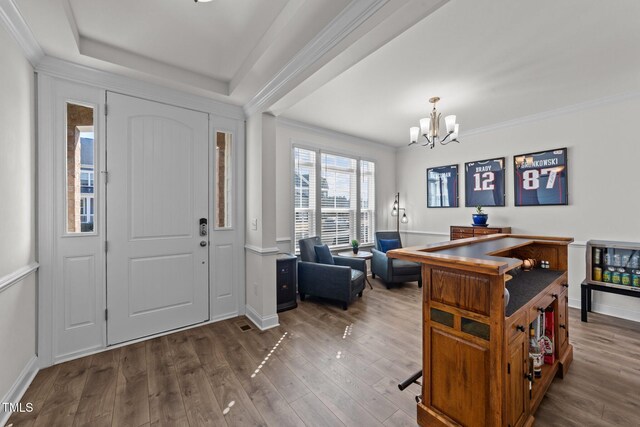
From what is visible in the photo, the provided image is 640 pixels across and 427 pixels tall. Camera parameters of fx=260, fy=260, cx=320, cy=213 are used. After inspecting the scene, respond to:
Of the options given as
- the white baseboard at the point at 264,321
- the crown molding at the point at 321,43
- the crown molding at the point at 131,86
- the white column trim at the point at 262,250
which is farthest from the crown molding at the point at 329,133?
the white baseboard at the point at 264,321

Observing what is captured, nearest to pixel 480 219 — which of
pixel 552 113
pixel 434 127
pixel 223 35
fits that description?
pixel 552 113

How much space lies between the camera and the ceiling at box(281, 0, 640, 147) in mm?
1923

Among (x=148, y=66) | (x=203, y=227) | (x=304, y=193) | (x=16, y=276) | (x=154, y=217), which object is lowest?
(x=16, y=276)

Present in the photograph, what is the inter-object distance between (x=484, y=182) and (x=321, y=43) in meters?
3.83

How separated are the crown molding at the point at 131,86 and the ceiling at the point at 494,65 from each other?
1116mm

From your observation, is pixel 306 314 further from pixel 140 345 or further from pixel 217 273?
pixel 140 345

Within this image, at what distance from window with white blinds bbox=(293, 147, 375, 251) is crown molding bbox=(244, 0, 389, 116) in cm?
165

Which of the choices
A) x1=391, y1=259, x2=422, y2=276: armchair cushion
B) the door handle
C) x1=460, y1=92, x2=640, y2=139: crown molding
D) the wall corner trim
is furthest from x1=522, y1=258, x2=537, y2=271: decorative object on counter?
the wall corner trim

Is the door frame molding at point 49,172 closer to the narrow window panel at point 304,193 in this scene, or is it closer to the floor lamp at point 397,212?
the narrow window panel at point 304,193

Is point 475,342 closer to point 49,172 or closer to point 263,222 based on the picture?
point 263,222

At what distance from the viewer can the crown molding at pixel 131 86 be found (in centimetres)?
225

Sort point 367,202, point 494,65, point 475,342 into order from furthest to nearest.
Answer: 1. point 367,202
2. point 494,65
3. point 475,342

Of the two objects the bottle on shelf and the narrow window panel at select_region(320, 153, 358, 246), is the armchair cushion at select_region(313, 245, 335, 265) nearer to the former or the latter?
the narrow window panel at select_region(320, 153, 358, 246)

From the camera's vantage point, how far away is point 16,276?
1.82 metres
